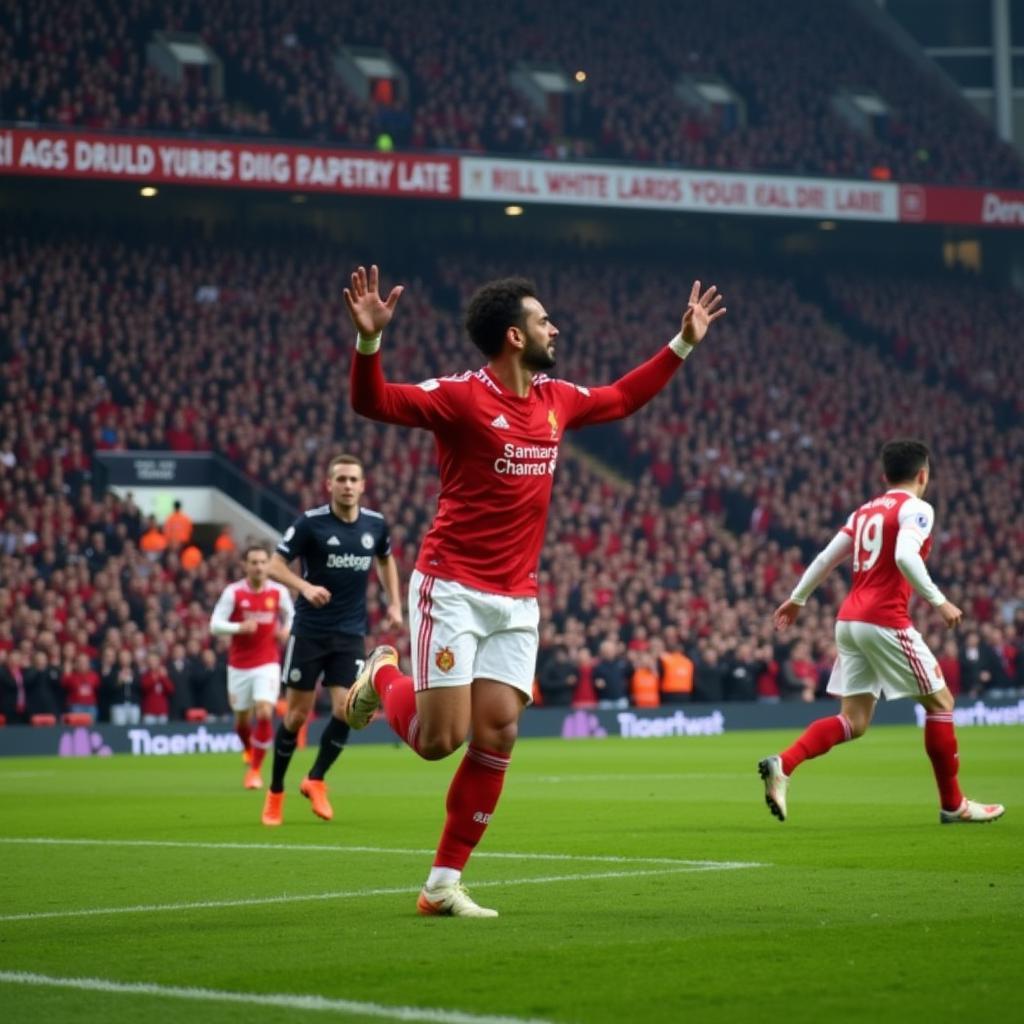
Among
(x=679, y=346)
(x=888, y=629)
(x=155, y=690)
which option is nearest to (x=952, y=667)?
(x=155, y=690)

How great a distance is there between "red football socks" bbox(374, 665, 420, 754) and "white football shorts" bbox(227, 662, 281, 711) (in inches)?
374

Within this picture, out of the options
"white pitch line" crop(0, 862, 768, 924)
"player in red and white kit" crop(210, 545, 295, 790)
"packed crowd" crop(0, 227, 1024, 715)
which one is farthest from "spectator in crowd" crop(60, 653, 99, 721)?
"white pitch line" crop(0, 862, 768, 924)

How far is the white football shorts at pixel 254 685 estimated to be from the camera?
18.5 meters

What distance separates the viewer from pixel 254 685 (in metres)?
18.8

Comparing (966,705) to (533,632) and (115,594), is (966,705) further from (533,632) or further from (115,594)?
(533,632)

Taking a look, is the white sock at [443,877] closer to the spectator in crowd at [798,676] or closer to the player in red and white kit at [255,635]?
the player in red and white kit at [255,635]

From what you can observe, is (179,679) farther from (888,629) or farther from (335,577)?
(888,629)

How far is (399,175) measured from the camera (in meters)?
42.6

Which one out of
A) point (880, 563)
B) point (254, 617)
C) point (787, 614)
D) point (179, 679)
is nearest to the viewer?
point (787, 614)

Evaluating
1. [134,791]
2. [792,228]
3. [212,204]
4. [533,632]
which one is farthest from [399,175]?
[533,632]

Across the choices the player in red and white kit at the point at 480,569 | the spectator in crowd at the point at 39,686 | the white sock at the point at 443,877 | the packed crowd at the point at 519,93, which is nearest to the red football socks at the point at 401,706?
the player in red and white kit at the point at 480,569

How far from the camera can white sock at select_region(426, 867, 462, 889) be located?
328 inches

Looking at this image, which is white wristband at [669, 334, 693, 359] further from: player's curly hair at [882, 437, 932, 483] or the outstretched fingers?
player's curly hair at [882, 437, 932, 483]

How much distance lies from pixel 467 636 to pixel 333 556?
6.66 metres
